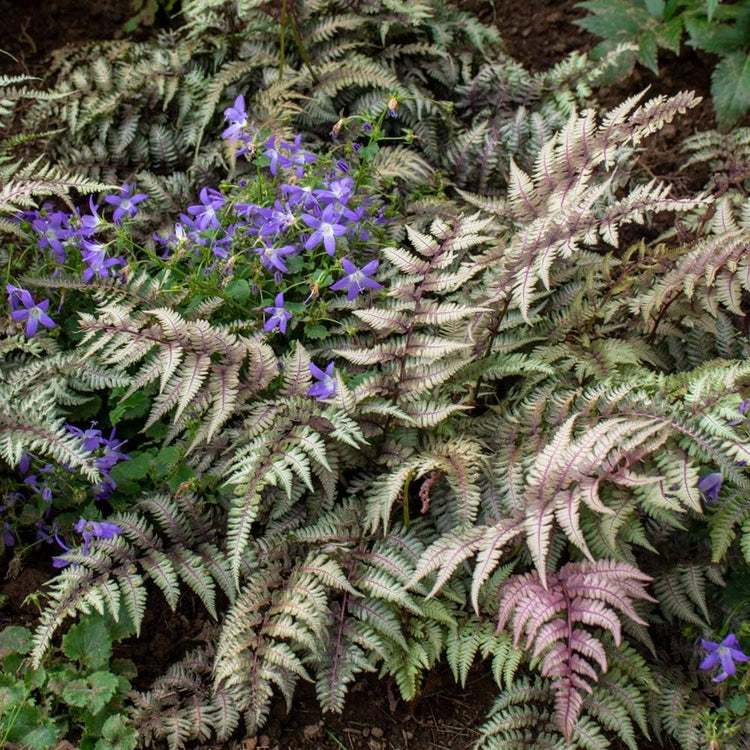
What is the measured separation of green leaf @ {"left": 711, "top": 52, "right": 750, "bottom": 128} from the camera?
144 inches

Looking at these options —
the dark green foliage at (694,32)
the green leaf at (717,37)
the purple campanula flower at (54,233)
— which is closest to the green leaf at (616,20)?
the dark green foliage at (694,32)

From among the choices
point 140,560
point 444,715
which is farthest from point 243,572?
point 444,715

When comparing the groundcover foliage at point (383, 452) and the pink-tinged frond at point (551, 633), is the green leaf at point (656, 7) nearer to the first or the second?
the groundcover foliage at point (383, 452)

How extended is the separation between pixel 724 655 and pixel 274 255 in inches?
70.0

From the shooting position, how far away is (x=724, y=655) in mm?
2344

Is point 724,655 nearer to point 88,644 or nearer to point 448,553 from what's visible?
point 448,553

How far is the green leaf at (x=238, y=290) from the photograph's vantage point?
2.80m

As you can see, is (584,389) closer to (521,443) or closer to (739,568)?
(521,443)

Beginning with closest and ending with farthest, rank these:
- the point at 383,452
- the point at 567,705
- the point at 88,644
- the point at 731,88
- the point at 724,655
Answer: the point at 567,705 → the point at 724,655 → the point at 88,644 → the point at 383,452 → the point at 731,88

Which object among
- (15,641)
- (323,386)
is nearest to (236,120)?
(323,386)

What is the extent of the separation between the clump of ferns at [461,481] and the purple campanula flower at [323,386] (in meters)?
0.03

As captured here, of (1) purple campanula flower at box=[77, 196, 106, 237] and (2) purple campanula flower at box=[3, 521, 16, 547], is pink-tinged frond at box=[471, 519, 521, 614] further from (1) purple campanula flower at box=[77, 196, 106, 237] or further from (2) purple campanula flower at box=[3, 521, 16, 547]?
(1) purple campanula flower at box=[77, 196, 106, 237]

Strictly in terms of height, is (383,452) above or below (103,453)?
above

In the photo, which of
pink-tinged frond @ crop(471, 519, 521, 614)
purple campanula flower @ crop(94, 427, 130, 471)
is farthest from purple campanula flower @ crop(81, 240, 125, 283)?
pink-tinged frond @ crop(471, 519, 521, 614)
